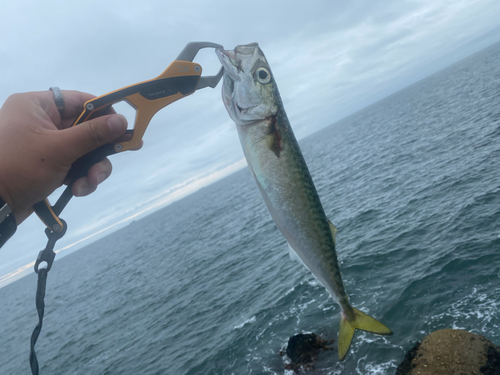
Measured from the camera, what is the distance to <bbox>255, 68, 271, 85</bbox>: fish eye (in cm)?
320

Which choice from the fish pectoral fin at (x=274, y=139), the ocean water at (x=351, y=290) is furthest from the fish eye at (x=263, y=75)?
the ocean water at (x=351, y=290)

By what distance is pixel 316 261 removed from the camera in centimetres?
362

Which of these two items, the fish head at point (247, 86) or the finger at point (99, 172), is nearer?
the fish head at point (247, 86)

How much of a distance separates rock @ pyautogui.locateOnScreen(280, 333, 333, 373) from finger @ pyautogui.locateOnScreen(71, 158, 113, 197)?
9.57 meters

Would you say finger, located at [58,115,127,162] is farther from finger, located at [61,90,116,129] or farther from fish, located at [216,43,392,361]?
fish, located at [216,43,392,361]

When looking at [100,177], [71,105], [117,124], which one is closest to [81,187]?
[100,177]

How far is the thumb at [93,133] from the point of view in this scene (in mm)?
3017

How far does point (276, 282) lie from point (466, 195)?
11815 millimetres

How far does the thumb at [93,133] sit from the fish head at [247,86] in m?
1.27

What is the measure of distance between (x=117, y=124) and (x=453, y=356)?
8456 millimetres

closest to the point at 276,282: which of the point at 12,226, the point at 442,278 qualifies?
the point at 442,278

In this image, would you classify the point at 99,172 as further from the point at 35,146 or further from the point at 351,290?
the point at 351,290

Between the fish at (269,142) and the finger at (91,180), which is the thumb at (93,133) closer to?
the finger at (91,180)

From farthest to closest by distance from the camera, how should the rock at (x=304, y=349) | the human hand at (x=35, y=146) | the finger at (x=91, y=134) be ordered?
the rock at (x=304, y=349), the finger at (x=91, y=134), the human hand at (x=35, y=146)
